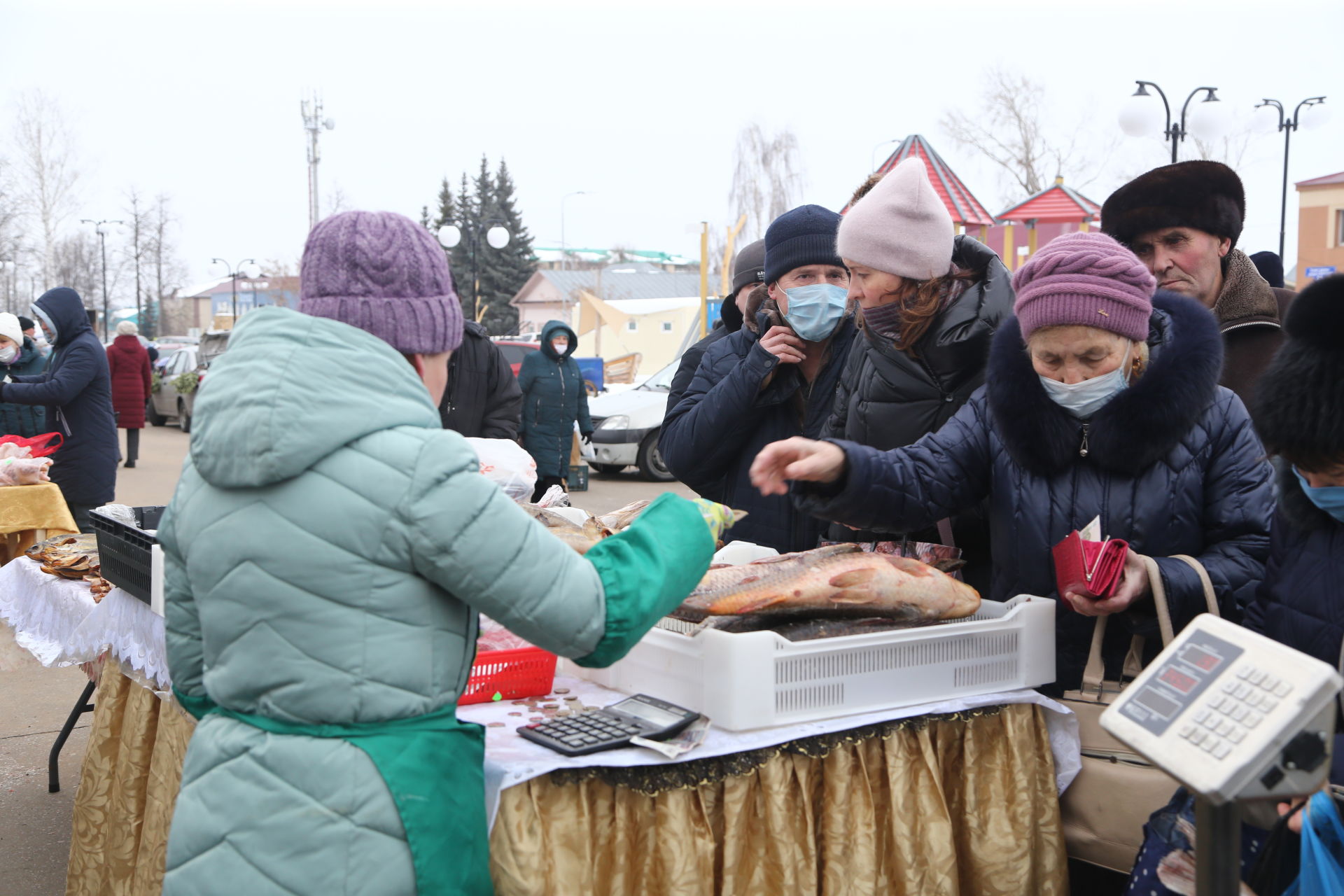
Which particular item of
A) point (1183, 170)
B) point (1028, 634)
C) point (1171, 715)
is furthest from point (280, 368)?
point (1183, 170)

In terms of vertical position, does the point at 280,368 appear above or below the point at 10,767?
above

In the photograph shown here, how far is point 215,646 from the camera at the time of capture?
1616 mm

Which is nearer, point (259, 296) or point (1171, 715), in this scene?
point (1171, 715)

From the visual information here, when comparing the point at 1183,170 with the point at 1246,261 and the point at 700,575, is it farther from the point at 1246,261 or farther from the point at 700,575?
the point at 700,575

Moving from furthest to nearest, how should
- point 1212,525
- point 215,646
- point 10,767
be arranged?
point 10,767 → point 1212,525 → point 215,646

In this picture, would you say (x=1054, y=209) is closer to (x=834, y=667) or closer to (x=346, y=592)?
(x=834, y=667)

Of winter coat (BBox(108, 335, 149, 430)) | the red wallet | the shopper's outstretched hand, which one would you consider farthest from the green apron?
winter coat (BBox(108, 335, 149, 430))

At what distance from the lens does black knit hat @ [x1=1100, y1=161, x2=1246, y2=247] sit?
10.1ft

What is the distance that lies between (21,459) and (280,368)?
478 cm

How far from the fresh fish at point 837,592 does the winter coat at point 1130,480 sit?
0.65 ft

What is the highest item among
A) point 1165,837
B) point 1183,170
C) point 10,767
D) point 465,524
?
point 1183,170

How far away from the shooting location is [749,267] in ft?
12.3

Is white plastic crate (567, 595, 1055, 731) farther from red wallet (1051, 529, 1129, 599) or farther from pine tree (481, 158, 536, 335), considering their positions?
pine tree (481, 158, 536, 335)

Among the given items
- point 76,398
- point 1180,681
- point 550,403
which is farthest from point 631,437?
point 1180,681
